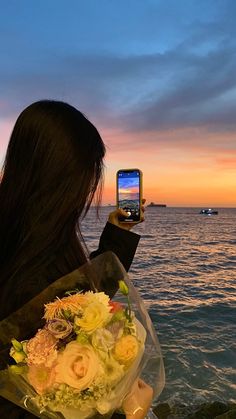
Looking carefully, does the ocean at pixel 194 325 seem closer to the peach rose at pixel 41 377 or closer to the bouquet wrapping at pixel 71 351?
the bouquet wrapping at pixel 71 351

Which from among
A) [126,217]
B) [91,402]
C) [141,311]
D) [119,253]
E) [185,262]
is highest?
[126,217]

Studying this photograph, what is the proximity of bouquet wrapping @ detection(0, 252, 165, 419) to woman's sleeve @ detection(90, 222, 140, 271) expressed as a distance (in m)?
0.68

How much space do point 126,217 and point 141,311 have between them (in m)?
1.01

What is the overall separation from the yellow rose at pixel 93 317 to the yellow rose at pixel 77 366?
0.21 feet

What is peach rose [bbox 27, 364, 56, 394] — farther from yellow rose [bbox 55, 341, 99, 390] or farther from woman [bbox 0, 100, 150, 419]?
woman [bbox 0, 100, 150, 419]

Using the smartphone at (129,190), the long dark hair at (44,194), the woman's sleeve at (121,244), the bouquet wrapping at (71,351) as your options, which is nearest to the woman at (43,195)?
the long dark hair at (44,194)

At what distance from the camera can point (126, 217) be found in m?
2.68

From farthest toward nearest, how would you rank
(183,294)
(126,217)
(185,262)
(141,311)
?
(185,262)
(183,294)
(126,217)
(141,311)

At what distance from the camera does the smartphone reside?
2.86 metres

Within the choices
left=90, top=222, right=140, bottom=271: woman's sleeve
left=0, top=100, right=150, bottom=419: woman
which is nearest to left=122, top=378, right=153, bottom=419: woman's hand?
left=0, top=100, right=150, bottom=419: woman

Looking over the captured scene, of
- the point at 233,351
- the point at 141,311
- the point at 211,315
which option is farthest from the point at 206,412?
the point at 211,315

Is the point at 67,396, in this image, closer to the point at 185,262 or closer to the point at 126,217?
the point at 126,217

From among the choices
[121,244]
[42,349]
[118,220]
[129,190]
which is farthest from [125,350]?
[129,190]

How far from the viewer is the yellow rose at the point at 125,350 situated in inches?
58.1
